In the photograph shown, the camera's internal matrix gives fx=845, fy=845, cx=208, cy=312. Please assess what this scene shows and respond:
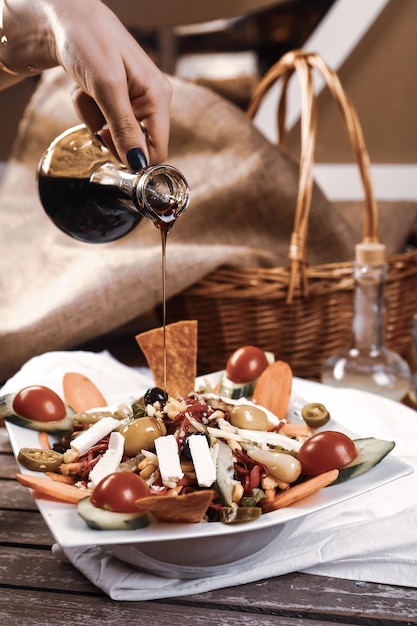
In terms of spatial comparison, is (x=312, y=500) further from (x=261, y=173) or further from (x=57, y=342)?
(x=261, y=173)

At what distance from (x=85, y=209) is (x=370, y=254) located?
65 centimetres

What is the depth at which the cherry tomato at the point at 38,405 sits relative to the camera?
1.13m

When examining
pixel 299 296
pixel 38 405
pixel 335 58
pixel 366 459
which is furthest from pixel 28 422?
pixel 335 58

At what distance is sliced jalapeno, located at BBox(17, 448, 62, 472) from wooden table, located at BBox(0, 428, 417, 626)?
0.38 feet

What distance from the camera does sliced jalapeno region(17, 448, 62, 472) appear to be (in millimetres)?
983

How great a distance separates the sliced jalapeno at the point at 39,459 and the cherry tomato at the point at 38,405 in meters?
0.11

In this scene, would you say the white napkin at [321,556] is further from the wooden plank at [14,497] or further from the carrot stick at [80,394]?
the carrot stick at [80,394]

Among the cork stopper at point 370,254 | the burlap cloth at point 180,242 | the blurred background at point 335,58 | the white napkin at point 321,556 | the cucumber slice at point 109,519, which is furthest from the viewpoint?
the blurred background at point 335,58

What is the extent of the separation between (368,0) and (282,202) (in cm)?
138

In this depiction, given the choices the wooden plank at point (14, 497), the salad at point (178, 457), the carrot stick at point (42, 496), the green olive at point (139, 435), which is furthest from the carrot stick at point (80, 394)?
the carrot stick at point (42, 496)

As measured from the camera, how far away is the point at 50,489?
2.94 ft

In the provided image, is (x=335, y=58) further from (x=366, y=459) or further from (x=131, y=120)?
(x=366, y=459)

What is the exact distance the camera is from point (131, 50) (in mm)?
1238

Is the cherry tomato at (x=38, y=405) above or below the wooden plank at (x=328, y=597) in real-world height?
above
